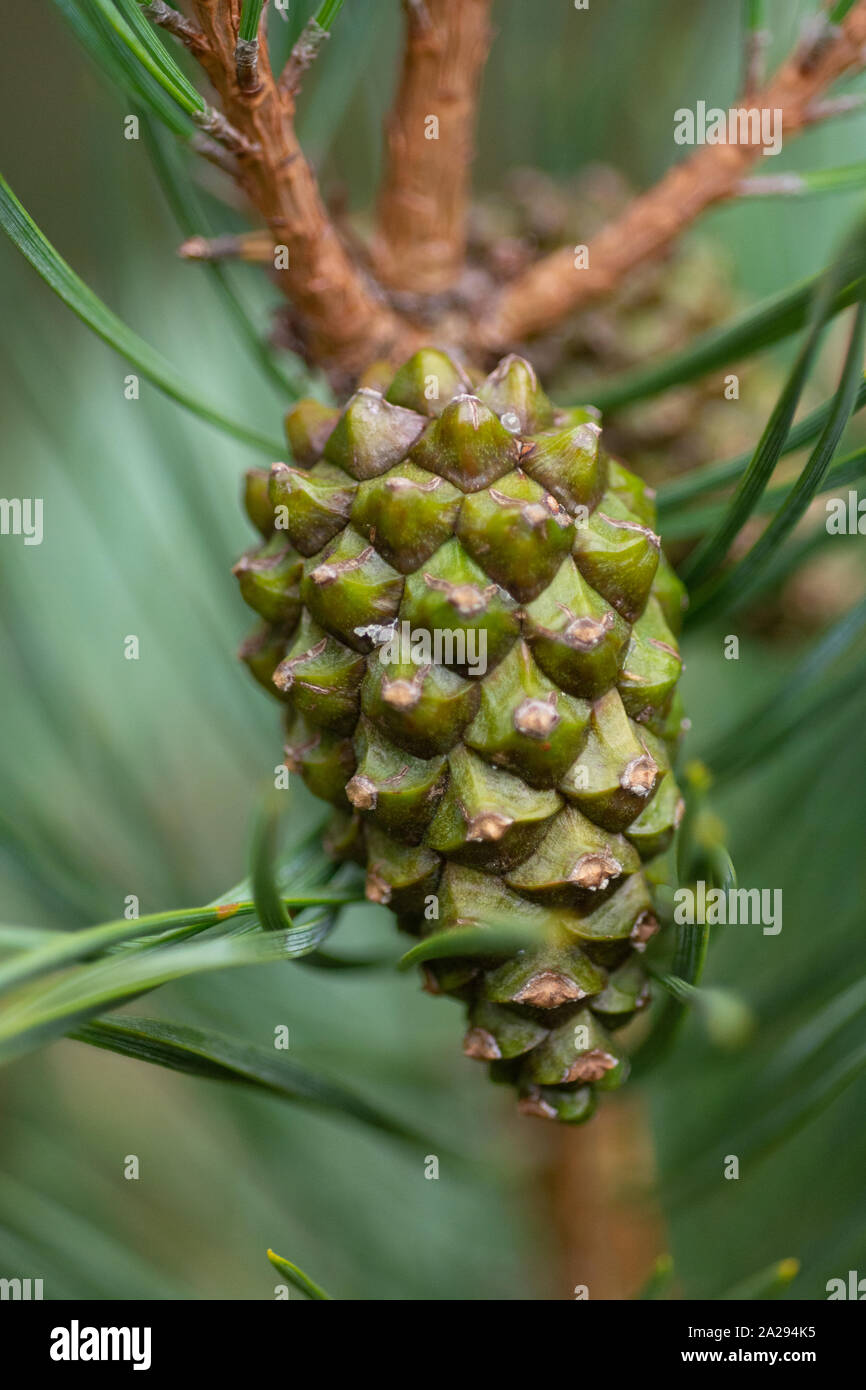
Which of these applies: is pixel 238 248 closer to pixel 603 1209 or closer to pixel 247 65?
pixel 247 65

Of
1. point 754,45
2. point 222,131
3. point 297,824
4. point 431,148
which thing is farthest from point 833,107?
point 297,824

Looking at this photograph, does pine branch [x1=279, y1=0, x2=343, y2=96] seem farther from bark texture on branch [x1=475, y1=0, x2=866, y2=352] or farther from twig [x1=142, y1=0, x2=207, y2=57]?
bark texture on branch [x1=475, y1=0, x2=866, y2=352]

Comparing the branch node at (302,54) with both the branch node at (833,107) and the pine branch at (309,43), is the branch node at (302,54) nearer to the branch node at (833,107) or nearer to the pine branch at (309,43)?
the pine branch at (309,43)

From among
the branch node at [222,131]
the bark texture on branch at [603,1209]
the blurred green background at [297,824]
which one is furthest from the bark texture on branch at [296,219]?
the bark texture on branch at [603,1209]

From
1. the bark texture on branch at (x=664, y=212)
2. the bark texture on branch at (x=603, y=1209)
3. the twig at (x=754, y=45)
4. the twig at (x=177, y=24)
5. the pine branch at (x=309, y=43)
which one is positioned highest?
the twig at (x=754, y=45)

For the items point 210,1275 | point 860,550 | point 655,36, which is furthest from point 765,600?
point 210,1275

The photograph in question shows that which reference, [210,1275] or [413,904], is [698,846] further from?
[210,1275]

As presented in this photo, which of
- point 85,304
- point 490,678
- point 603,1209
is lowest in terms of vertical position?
point 603,1209
